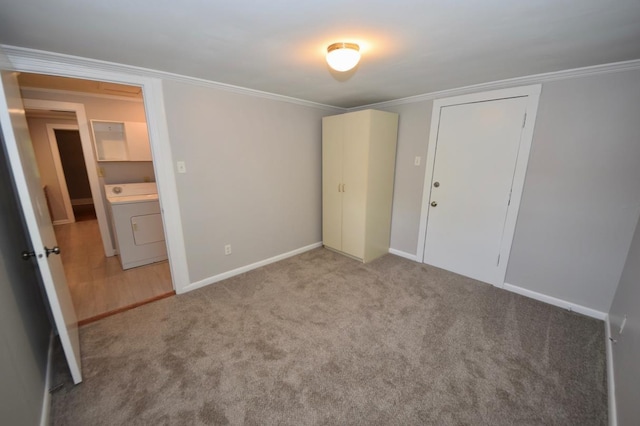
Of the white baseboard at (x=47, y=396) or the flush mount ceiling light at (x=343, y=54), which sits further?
the flush mount ceiling light at (x=343, y=54)

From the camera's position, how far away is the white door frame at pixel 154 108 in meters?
1.79

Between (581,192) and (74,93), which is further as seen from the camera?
(74,93)

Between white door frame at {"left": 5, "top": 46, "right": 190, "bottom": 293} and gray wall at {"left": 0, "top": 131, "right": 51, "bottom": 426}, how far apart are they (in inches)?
26.9

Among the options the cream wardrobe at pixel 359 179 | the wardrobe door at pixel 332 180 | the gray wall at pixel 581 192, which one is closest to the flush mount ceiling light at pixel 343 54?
the cream wardrobe at pixel 359 179

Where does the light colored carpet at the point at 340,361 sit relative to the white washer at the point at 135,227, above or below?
below

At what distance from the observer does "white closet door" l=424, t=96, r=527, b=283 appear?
2533 mm

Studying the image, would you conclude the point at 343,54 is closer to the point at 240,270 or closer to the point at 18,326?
the point at 18,326

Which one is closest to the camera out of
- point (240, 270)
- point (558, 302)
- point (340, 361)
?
point (340, 361)

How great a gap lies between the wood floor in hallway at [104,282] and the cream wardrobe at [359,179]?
2224 mm

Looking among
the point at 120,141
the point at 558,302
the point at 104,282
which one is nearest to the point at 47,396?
the point at 104,282

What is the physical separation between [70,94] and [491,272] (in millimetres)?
5523

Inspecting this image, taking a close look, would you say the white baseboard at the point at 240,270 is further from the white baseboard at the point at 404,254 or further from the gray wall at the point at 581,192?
the gray wall at the point at 581,192

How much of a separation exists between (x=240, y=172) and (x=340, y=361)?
215 cm

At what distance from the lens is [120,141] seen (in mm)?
3598
